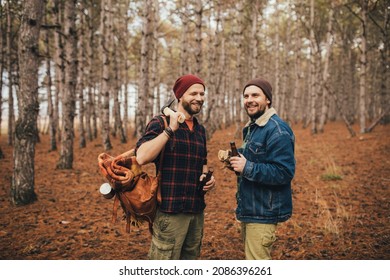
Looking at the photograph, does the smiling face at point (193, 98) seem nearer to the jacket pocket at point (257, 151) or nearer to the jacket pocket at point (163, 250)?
the jacket pocket at point (257, 151)

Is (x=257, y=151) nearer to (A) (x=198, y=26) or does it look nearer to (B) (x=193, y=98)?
(B) (x=193, y=98)

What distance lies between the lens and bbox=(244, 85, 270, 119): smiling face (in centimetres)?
271

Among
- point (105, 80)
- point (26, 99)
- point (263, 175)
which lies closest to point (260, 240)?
point (263, 175)

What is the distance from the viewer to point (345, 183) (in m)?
7.53

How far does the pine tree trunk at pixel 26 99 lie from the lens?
5707 mm

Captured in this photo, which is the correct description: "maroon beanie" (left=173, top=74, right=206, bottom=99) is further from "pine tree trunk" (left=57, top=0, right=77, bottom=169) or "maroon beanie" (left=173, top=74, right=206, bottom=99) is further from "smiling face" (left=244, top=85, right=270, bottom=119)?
"pine tree trunk" (left=57, top=0, right=77, bottom=169)

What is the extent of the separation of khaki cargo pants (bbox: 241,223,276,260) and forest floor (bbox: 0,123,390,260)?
179cm

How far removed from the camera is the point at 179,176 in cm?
271

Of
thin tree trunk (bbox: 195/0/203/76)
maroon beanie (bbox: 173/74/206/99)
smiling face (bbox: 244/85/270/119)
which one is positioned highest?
thin tree trunk (bbox: 195/0/203/76)

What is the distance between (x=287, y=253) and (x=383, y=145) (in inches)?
358

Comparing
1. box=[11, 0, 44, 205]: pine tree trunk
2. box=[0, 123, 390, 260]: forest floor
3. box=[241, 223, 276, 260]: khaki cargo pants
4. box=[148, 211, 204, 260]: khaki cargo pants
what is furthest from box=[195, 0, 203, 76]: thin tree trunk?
box=[241, 223, 276, 260]: khaki cargo pants

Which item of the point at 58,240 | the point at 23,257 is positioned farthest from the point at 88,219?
the point at 23,257

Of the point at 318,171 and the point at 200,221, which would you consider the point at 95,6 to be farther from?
the point at 200,221

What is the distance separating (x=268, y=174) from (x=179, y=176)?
2.81ft
